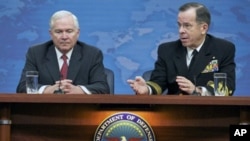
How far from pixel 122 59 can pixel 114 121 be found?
2195 mm

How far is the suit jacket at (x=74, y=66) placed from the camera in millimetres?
4180

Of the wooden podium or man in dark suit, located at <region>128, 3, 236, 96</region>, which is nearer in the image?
the wooden podium

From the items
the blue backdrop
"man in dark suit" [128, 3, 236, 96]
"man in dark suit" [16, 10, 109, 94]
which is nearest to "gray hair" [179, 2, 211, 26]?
"man in dark suit" [128, 3, 236, 96]

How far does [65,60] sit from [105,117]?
1.11 meters

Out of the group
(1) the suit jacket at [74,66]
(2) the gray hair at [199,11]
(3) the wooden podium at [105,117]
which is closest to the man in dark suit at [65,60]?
(1) the suit jacket at [74,66]

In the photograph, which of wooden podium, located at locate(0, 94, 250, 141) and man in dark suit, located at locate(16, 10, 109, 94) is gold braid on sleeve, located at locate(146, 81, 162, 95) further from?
wooden podium, located at locate(0, 94, 250, 141)

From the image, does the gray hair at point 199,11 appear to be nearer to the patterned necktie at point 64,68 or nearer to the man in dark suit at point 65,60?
the man in dark suit at point 65,60

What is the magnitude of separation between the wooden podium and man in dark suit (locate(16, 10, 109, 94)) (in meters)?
0.85

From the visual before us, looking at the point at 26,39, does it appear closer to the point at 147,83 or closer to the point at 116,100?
the point at 147,83

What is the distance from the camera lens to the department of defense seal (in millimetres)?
3219

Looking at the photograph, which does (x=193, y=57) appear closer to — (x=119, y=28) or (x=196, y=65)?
(x=196, y=65)

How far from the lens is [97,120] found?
10.7 ft

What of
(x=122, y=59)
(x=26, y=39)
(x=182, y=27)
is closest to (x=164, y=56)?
(x=182, y=27)

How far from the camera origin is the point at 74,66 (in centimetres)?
425
